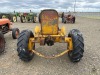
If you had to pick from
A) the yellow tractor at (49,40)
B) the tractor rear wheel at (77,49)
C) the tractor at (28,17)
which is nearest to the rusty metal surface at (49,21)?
the yellow tractor at (49,40)

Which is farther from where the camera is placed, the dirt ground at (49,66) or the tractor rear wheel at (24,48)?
the tractor rear wheel at (24,48)

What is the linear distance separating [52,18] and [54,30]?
41 cm

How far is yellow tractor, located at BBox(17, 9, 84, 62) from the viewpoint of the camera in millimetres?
6219

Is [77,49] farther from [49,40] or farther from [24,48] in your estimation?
[24,48]

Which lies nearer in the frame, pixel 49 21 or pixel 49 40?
pixel 49 40

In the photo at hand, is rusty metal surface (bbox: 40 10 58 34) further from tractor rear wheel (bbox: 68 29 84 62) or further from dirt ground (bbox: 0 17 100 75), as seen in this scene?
dirt ground (bbox: 0 17 100 75)

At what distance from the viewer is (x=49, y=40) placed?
6.26 meters

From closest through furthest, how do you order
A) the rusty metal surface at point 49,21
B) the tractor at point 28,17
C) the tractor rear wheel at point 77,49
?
the tractor rear wheel at point 77,49, the rusty metal surface at point 49,21, the tractor at point 28,17

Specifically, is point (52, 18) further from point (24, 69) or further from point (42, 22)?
point (24, 69)

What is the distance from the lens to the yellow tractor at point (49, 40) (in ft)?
20.4

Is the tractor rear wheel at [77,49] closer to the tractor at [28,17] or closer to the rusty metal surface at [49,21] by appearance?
the rusty metal surface at [49,21]

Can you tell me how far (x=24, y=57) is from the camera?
6.32 metres

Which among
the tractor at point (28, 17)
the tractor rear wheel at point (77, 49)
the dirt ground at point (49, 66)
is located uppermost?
the tractor at point (28, 17)

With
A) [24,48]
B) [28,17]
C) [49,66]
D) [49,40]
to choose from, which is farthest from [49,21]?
[28,17]
